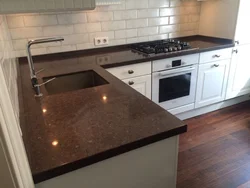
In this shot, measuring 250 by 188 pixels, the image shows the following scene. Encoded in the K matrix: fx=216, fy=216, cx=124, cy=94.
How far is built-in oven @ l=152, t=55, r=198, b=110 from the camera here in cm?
231

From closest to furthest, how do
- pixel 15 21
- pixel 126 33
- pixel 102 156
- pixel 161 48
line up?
1. pixel 102 156
2. pixel 15 21
3. pixel 161 48
4. pixel 126 33

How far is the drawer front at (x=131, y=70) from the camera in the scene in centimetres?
208

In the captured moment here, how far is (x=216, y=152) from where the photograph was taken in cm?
213

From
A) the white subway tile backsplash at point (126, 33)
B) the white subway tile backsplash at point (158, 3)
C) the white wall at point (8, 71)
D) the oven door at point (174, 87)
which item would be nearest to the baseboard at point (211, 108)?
the oven door at point (174, 87)

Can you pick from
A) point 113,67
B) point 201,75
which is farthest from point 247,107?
point 113,67

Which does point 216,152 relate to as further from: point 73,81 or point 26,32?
point 26,32

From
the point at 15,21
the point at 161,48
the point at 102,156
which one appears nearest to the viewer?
the point at 102,156

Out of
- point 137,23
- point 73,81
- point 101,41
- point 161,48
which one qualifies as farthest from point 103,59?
point 137,23

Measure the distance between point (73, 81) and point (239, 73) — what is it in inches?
88.2

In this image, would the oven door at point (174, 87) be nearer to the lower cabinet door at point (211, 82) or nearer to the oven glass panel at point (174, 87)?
the oven glass panel at point (174, 87)

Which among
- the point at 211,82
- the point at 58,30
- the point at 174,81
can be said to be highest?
the point at 58,30

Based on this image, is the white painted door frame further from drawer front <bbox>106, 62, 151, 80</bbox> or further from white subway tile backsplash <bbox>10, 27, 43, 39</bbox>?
white subway tile backsplash <bbox>10, 27, 43, 39</bbox>

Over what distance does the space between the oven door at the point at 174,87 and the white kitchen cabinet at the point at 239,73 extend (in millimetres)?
622

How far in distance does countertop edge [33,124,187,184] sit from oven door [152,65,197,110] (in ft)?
4.86
